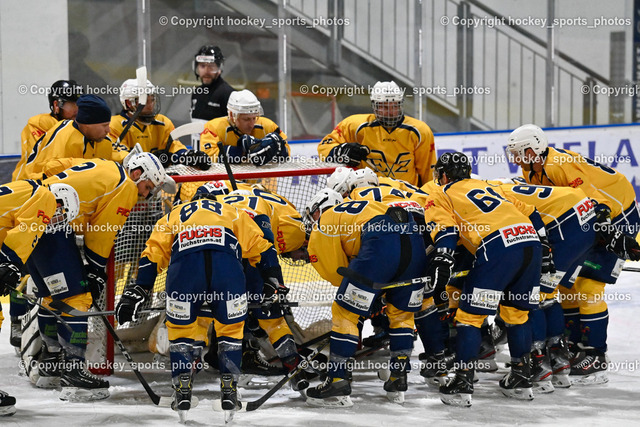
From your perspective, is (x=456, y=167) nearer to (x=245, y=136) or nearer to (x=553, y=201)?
(x=553, y=201)

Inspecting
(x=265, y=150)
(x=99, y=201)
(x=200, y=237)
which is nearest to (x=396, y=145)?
(x=265, y=150)

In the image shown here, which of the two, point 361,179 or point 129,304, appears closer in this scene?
point 129,304

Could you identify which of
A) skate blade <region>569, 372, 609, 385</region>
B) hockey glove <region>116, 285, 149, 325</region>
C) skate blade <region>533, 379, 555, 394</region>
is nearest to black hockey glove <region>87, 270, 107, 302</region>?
hockey glove <region>116, 285, 149, 325</region>

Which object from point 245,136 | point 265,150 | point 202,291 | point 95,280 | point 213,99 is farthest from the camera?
point 213,99

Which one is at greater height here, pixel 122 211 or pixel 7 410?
pixel 122 211

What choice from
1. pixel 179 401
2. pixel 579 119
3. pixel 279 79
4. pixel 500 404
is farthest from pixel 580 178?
pixel 279 79

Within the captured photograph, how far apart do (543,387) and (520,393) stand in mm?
198

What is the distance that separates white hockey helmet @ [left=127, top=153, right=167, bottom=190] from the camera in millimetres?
4605

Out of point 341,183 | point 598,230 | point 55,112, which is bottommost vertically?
point 598,230

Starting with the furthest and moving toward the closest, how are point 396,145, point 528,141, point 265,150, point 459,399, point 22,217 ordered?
1. point 396,145
2. point 265,150
3. point 528,141
4. point 459,399
5. point 22,217

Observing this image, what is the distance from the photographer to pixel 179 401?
3961 mm

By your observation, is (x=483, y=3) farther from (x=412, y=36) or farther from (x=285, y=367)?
(x=285, y=367)

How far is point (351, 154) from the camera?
554cm

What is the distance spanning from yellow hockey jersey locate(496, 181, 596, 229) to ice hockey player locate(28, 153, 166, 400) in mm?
1774
